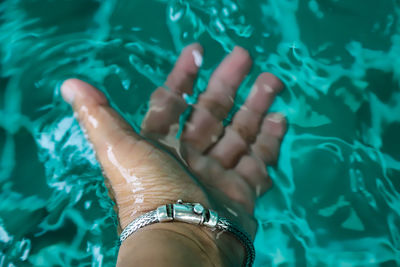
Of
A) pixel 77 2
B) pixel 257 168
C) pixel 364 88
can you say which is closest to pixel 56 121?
pixel 77 2

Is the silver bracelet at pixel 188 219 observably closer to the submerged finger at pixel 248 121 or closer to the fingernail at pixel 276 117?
the submerged finger at pixel 248 121

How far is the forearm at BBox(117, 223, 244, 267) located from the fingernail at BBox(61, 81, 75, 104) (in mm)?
765

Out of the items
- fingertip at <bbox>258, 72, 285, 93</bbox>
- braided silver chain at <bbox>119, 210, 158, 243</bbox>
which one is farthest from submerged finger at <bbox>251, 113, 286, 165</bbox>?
braided silver chain at <bbox>119, 210, 158, 243</bbox>

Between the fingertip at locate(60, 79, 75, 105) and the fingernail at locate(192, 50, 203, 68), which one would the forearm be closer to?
the fingertip at locate(60, 79, 75, 105)

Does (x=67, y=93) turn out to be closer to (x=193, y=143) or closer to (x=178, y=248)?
(x=193, y=143)

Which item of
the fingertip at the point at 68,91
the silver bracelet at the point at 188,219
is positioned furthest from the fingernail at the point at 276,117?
the fingertip at the point at 68,91

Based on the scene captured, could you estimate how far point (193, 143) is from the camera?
190 centimetres

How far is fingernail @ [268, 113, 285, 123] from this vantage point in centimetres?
192

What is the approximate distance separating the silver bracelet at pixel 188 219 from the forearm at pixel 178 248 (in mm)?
24

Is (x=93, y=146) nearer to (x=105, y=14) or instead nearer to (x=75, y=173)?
(x=75, y=173)

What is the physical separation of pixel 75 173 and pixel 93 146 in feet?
0.46

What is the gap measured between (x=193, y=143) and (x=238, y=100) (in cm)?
33

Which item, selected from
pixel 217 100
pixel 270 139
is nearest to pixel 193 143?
pixel 217 100

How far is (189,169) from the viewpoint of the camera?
1761 millimetres
